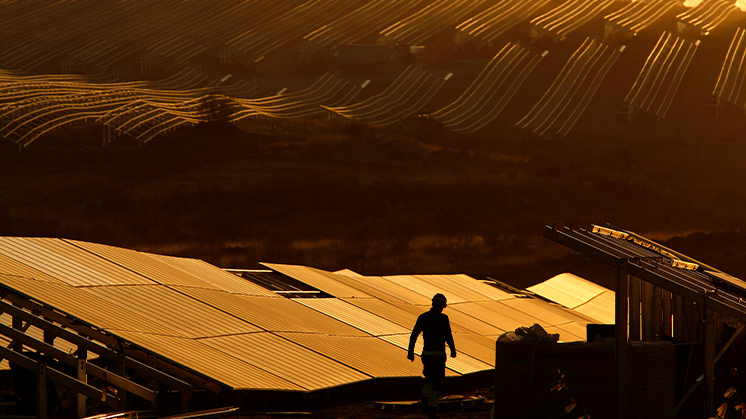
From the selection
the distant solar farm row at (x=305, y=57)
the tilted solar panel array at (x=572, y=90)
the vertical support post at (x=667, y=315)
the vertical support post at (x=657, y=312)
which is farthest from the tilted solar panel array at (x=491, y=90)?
the vertical support post at (x=667, y=315)

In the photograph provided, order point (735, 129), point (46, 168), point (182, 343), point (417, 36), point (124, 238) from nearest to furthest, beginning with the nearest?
point (182, 343), point (124, 238), point (46, 168), point (735, 129), point (417, 36)

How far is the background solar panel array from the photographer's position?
14172mm

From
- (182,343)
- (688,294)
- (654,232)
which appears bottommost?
(654,232)

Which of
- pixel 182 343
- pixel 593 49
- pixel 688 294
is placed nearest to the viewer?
pixel 688 294

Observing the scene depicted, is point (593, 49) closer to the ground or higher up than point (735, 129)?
higher up

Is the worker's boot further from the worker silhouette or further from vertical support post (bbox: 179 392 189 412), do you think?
vertical support post (bbox: 179 392 189 412)

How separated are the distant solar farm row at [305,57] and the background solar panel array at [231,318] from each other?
4195 cm

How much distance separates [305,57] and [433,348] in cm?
9037

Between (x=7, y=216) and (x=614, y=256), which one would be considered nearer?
(x=614, y=256)

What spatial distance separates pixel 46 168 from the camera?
59.0 metres

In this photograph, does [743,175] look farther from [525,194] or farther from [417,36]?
[417,36]

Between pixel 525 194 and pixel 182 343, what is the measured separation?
1833 inches

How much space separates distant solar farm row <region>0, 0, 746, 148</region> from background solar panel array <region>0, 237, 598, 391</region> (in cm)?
4195

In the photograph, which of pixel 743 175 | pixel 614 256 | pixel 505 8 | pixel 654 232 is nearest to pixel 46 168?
pixel 654 232
